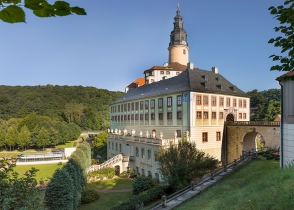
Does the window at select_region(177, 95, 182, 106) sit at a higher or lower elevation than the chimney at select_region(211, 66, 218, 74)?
Result: lower

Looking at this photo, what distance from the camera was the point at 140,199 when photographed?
19281 mm

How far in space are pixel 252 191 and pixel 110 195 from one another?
18.9 metres

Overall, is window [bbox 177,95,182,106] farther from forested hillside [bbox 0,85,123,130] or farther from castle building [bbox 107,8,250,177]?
forested hillside [bbox 0,85,123,130]

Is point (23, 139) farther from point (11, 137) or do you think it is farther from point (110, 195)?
→ point (110, 195)

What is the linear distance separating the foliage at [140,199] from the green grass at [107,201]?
173 inches

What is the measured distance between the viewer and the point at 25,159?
48938mm

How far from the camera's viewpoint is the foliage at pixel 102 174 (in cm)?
3312

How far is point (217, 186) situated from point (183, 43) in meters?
38.9

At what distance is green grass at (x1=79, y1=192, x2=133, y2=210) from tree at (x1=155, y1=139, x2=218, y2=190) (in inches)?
264

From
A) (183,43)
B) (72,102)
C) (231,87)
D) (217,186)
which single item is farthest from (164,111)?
(72,102)

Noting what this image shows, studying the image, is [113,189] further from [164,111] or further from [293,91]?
[293,91]

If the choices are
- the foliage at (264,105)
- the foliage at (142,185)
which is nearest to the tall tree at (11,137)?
the foliage at (142,185)

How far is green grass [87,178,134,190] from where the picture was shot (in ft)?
98.6

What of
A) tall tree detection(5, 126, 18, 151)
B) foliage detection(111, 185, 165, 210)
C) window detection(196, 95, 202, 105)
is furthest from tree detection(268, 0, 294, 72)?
tall tree detection(5, 126, 18, 151)
